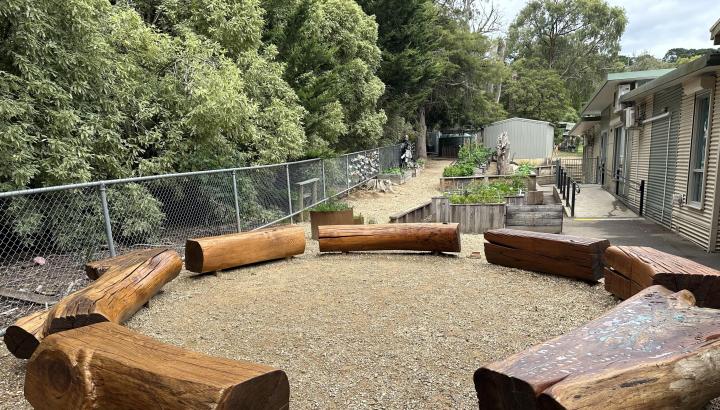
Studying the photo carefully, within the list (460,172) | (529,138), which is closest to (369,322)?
(460,172)

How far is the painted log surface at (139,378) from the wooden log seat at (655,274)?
310cm

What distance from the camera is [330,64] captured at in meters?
15.4

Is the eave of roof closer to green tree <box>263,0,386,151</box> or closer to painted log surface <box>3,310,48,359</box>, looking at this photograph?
green tree <box>263,0,386,151</box>

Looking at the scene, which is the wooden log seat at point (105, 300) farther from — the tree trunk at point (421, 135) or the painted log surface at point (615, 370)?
the tree trunk at point (421, 135)

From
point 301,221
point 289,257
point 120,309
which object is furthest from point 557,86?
point 120,309

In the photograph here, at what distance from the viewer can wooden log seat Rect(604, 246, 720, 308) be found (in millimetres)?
3297

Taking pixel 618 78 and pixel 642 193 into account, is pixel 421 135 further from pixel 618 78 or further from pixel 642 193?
pixel 642 193

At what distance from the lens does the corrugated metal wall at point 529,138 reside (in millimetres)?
29781

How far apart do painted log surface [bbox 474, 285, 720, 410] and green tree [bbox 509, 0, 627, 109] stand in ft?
172

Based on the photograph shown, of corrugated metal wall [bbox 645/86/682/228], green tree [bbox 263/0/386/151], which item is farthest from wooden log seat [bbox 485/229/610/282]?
green tree [bbox 263/0/386/151]

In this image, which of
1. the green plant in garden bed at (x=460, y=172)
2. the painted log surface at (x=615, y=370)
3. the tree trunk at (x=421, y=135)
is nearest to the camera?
the painted log surface at (x=615, y=370)

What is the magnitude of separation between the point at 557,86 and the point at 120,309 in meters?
45.0

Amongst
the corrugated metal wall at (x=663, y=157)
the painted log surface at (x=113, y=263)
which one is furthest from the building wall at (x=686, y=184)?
the painted log surface at (x=113, y=263)

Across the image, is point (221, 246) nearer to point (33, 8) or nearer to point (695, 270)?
point (33, 8)
